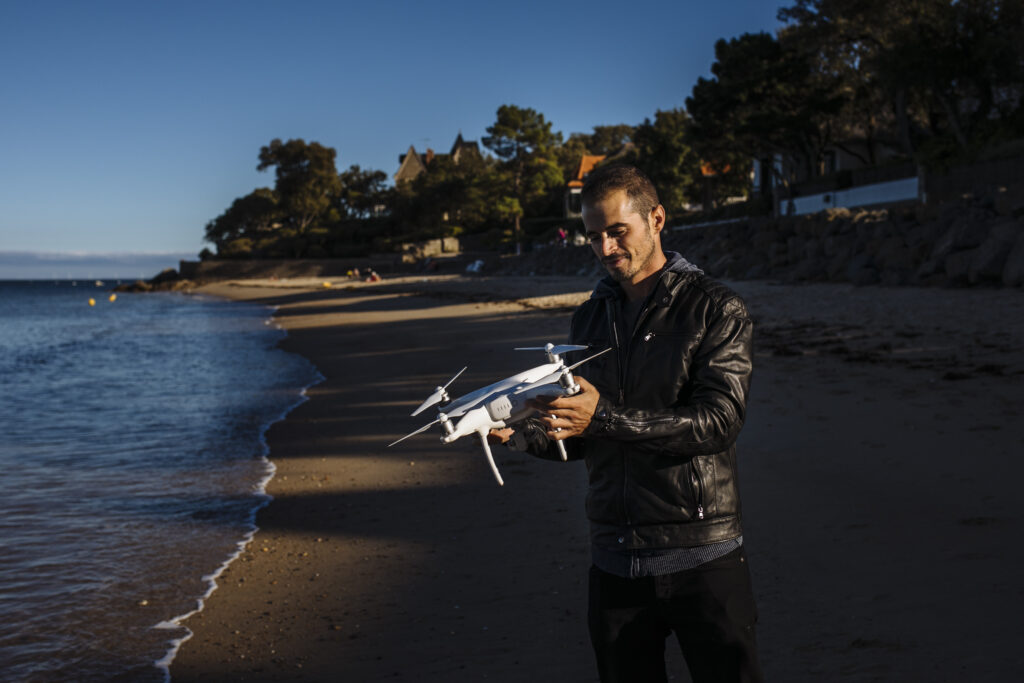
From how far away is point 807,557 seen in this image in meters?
4.69

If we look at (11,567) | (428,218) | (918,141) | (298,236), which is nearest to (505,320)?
(11,567)

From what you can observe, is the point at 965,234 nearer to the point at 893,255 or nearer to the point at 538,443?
the point at 893,255

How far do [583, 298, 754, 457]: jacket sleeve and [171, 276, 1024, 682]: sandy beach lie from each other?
1.85 metres

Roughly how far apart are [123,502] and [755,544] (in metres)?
5.96

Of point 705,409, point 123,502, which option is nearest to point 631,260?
point 705,409

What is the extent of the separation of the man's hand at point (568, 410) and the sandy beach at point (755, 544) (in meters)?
2.09

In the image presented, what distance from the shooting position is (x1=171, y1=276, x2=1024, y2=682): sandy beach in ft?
12.6

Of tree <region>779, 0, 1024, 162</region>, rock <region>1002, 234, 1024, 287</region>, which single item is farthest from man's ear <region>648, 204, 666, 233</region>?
tree <region>779, 0, 1024, 162</region>

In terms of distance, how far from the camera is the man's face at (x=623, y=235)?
7.49ft

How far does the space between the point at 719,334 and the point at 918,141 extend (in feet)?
119

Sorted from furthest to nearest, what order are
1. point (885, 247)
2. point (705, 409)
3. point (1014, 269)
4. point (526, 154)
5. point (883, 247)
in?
point (526, 154)
point (883, 247)
point (885, 247)
point (1014, 269)
point (705, 409)

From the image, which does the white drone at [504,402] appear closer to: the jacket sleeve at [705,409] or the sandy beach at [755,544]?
the jacket sleeve at [705,409]

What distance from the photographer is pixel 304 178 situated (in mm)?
87250

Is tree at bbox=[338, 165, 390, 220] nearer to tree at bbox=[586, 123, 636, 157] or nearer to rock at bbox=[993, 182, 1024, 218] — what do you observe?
tree at bbox=[586, 123, 636, 157]
